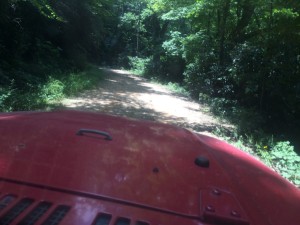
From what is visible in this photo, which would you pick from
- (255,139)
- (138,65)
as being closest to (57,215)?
(255,139)

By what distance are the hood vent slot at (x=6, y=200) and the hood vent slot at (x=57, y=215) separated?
179 mm

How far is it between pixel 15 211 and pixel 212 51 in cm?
1697

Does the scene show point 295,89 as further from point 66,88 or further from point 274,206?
point 274,206

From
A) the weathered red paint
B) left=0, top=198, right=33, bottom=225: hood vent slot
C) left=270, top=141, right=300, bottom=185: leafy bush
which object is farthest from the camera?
left=270, top=141, right=300, bottom=185: leafy bush

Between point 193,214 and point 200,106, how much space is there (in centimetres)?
1477

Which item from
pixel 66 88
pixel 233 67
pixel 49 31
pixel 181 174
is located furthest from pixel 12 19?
pixel 181 174

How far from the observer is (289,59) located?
11.1 meters

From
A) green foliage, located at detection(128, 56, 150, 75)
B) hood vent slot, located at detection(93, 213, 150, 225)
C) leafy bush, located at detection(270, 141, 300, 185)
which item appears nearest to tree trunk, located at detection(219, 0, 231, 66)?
leafy bush, located at detection(270, 141, 300, 185)

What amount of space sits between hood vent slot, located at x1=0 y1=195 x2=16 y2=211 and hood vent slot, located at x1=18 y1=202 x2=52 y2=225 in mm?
104

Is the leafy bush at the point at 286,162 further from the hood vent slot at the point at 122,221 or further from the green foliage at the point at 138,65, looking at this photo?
Result: the green foliage at the point at 138,65

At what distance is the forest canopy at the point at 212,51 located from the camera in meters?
11.4

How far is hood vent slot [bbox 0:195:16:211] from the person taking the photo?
130 centimetres

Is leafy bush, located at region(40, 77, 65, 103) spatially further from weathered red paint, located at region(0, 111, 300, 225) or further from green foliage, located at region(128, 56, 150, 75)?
green foliage, located at region(128, 56, 150, 75)

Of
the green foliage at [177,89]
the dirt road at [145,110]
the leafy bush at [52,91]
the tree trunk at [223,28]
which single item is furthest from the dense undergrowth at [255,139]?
the leafy bush at [52,91]
